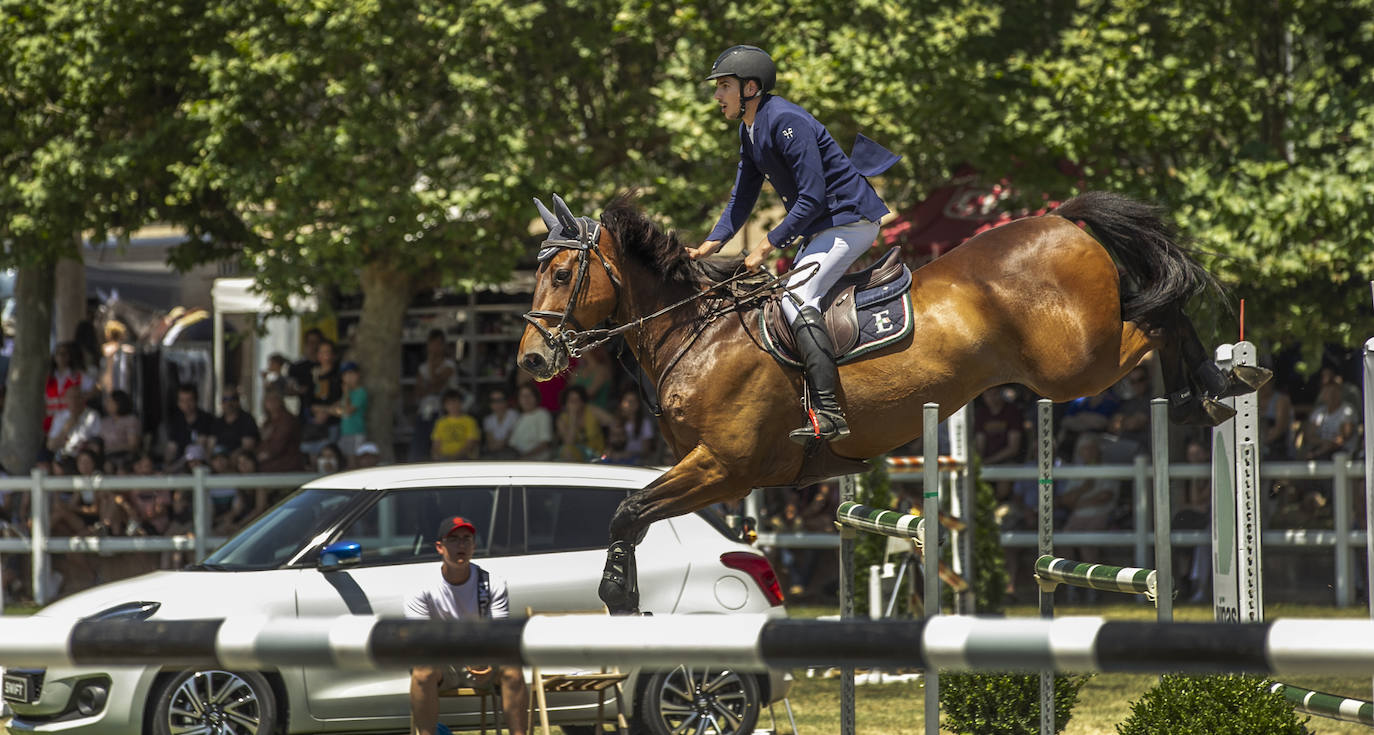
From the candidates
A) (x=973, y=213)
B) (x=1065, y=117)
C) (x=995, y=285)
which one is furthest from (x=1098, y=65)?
(x=995, y=285)

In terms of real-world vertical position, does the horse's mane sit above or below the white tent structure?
below

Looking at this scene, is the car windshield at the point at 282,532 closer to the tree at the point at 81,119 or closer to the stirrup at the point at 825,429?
the stirrup at the point at 825,429

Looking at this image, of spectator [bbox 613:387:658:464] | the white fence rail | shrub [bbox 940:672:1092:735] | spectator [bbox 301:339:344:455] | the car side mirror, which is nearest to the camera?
shrub [bbox 940:672:1092:735]

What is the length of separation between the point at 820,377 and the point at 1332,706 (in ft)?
6.88

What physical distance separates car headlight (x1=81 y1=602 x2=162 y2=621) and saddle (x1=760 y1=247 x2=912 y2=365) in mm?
3675

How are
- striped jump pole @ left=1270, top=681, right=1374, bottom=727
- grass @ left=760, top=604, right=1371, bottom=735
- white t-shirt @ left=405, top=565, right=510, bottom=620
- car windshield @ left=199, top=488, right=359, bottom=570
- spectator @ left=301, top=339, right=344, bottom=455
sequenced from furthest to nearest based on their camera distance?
spectator @ left=301, top=339, right=344, bottom=455 < grass @ left=760, top=604, right=1371, bottom=735 < car windshield @ left=199, top=488, right=359, bottom=570 < white t-shirt @ left=405, top=565, right=510, bottom=620 < striped jump pole @ left=1270, top=681, right=1374, bottom=727

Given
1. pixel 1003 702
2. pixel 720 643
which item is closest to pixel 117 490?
pixel 1003 702

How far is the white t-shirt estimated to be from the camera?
23.5 feet

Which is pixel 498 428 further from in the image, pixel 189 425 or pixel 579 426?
pixel 189 425

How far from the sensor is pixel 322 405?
1482cm

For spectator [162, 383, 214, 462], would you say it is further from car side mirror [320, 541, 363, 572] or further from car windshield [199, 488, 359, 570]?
car side mirror [320, 541, 363, 572]

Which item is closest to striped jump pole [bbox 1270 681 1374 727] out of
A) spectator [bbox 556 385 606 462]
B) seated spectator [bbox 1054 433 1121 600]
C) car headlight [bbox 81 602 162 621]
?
car headlight [bbox 81 602 162 621]

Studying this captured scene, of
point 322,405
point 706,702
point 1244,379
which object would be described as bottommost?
point 706,702

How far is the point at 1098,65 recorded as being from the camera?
498 inches
